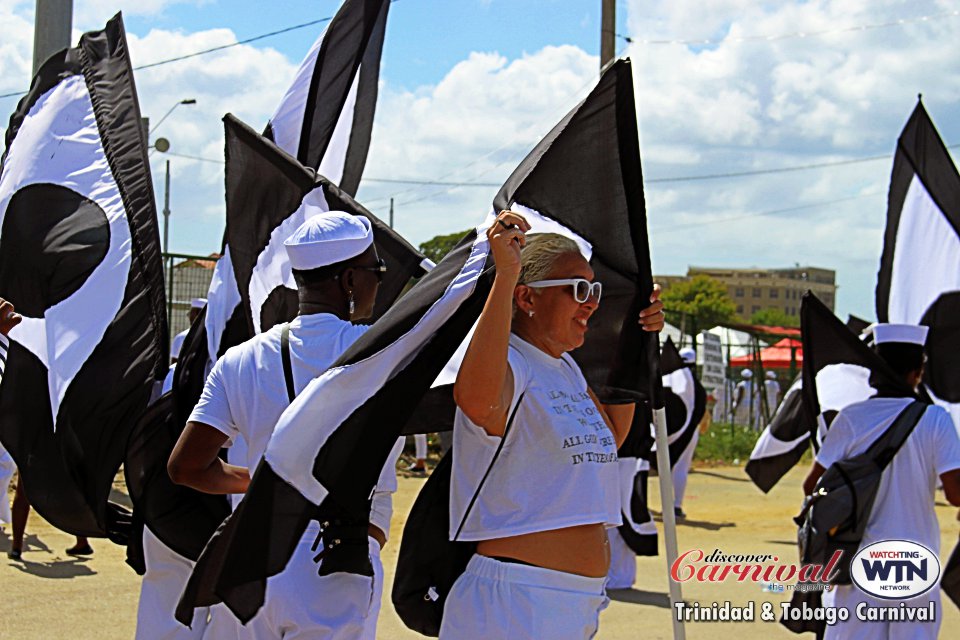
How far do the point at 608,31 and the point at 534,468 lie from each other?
44.5 feet

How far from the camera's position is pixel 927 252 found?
24.6ft

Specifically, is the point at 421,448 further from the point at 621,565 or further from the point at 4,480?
the point at 4,480

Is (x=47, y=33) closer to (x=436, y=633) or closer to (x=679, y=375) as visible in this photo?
(x=436, y=633)

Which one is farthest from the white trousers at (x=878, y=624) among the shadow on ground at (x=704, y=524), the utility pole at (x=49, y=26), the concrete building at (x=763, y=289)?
the concrete building at (x=763, y=289)

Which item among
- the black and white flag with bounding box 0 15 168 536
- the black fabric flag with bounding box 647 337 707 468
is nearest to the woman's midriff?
the black and white flag with bounding box 0 15 168 536

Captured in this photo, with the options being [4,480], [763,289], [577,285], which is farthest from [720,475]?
[763,289]

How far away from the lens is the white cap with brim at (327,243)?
3.67m

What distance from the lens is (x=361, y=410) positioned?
3178 mm

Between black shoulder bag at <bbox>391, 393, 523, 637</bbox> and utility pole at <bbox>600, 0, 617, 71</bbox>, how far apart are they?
43.2 feet

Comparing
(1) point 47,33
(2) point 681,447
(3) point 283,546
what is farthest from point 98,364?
(2) point 681,447

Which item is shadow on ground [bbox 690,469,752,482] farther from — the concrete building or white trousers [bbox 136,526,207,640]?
the concrete building

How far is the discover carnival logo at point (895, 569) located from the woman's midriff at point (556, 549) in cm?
280

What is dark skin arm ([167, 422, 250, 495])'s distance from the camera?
3.63 m

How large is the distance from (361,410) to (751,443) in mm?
20286
